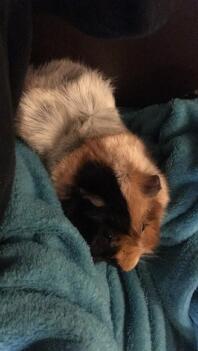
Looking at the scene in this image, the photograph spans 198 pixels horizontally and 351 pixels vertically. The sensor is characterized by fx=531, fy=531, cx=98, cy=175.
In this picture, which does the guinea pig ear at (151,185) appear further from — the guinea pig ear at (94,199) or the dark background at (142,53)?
the dark background at (142,53)

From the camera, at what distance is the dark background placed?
1053mm

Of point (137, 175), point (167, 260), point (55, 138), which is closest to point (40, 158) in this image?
point (55, 138)

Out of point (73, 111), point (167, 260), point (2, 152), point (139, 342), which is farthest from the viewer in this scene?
point (73, 111)

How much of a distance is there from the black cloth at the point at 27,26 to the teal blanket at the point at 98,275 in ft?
0.26

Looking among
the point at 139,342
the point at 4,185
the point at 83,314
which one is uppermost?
Answer: the point at 4,185

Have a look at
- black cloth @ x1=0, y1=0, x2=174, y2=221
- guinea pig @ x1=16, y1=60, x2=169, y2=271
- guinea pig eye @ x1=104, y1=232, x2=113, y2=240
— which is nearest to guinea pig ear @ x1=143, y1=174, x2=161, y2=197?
guinea pig @ x1=16, y1=60, x2=169, y2=271

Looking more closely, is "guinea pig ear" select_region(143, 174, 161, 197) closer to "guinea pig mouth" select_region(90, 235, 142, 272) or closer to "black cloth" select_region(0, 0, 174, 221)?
"guinea pig mouth" select_region(90, 235, 142, 272)

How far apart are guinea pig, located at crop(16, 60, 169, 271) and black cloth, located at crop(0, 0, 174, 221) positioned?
8.0 inches

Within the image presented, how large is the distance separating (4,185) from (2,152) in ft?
0.17

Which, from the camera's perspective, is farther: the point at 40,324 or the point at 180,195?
the point at 180,195

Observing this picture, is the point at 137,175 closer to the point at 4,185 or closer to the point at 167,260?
the point at 167,260

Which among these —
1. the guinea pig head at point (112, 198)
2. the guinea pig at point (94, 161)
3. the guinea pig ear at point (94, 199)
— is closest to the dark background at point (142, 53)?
the guinea pig at point (94, 161)

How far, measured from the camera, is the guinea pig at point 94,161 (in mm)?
879

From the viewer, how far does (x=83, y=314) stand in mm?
738
